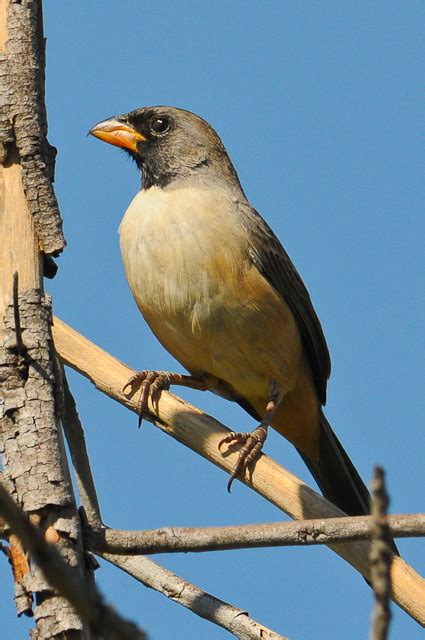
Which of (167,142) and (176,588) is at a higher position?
(167,142)

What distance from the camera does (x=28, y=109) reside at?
13.5ft

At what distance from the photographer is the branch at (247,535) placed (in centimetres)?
325

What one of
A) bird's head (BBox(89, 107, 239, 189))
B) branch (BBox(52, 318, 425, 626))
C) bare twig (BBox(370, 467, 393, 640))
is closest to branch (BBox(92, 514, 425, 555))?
branch (BBox(52, 318, 425, 626))

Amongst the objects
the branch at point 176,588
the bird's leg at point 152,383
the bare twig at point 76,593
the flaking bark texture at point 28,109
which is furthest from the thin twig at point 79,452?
the bare twig at point 76,593

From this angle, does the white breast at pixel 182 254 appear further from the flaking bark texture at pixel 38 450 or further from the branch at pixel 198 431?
the flaking bark texture at pixel 38 450

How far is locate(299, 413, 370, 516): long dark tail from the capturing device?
6445mm

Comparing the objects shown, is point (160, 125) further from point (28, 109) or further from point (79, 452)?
point (79, 452)

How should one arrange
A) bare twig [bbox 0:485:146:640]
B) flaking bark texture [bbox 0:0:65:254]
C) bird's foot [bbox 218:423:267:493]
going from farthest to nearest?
bird's foot [bbox 218:423:267:493] → flaking bark texture [bbox 0:0:65:254] → bare twig [bbox 0:485:146:640]

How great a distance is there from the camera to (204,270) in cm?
575

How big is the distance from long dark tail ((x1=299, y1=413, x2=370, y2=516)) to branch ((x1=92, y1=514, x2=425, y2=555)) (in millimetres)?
3108

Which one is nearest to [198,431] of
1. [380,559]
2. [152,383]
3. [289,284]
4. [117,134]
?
[152,383]

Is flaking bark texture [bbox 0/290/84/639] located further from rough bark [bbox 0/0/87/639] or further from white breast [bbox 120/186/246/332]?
white breast [bbox 120/186/246/332]

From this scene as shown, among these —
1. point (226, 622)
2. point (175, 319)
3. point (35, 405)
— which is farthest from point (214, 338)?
point (35, 405)

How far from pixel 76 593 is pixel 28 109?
2853mm
